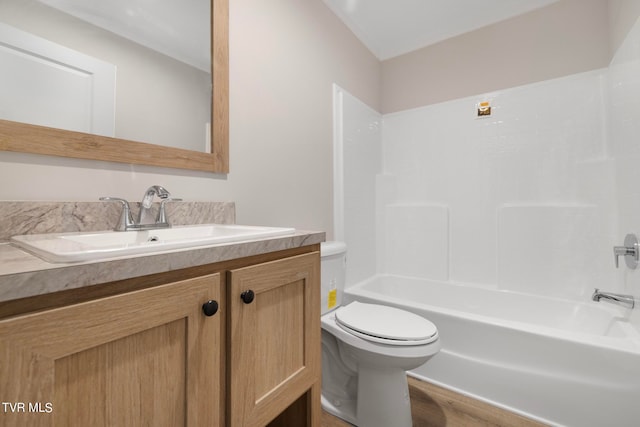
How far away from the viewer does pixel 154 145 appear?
103 cm

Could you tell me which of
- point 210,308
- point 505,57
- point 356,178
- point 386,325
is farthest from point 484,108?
point 210,308

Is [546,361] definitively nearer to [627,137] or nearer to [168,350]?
[627,137]

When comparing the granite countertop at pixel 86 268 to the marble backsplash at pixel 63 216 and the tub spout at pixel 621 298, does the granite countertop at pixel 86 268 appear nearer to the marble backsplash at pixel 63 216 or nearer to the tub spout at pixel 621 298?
the marble backsplash at pixel 63 216

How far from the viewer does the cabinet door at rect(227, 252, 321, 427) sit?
65cm

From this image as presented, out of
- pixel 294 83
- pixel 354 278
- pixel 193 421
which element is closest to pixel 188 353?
pixel 193 421

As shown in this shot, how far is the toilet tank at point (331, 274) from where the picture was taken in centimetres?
147

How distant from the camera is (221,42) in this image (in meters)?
1.20

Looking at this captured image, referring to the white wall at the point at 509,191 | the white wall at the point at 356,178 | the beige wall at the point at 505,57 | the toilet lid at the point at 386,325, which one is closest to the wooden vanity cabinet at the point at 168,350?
the toilet lid at the point at 386,325

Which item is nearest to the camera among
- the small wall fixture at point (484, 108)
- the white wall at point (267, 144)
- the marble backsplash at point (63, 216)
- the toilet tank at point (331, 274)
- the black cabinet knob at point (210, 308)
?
the black cabinet knob at point (210, 308)

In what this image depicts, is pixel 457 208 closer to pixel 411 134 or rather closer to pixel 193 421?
pixel 411 134

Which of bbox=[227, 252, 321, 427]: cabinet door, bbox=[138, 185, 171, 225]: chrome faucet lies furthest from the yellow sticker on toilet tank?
bbox=[138, 185, 171, 225]: chrome faucet

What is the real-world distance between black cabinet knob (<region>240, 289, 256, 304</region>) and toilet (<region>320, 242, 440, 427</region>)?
0.74 metres

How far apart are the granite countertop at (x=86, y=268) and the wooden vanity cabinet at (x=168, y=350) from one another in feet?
0.08

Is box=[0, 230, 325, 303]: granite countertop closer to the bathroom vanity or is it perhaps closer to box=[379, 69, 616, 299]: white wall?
the bathroom vanity
